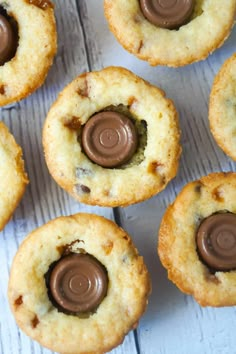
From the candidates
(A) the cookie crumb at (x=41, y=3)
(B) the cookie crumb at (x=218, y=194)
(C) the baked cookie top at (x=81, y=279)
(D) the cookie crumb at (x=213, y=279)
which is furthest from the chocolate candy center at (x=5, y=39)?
(D) the cookie crumb at (x=213, y=279)

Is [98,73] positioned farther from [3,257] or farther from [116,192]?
[3,257]

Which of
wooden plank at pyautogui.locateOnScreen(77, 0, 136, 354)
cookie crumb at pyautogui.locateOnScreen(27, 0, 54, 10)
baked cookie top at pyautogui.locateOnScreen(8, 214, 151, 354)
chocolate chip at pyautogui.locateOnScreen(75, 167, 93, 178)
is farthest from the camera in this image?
wooden plank at pyautogui.locateOnScreen(77, 0, 136, 354)

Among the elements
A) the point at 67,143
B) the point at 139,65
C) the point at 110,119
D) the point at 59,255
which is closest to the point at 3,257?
the point at 59,255

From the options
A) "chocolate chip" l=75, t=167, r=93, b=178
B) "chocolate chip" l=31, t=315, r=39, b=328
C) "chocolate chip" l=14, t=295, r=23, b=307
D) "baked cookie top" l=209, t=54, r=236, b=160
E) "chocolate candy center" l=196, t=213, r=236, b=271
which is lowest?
"chocolate chip" l=31, t=315, r=39, b=328

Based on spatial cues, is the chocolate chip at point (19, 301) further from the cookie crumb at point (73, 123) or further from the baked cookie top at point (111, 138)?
the cookie crumb at point (73, 123)

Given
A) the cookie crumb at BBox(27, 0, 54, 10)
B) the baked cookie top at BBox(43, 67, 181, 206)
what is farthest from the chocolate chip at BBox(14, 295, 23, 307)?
the cookie crumb at BBox(27, 0, 54, 10)

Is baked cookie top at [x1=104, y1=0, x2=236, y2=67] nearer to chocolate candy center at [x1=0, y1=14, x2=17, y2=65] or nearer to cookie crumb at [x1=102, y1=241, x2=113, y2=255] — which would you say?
chocolate candy center at [x1=0, y1=14, x2=17, y2=65]
